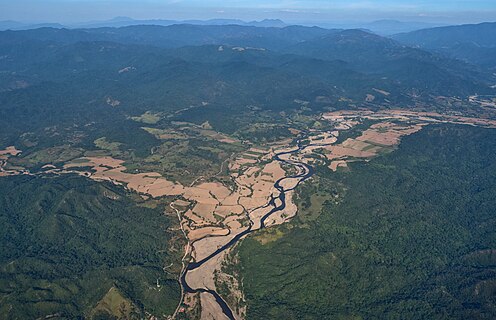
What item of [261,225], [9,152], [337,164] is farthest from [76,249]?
[337,164]

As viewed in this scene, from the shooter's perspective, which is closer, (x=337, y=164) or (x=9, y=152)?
(x=337, y=164)

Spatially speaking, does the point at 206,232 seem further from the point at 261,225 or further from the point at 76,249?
the point at 76,249

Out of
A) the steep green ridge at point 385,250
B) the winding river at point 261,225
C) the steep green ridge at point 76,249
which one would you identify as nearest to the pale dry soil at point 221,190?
the winding river at point 261,225

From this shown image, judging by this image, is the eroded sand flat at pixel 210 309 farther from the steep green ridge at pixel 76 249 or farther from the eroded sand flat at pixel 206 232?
the eroded sand flat at pixel 206 232

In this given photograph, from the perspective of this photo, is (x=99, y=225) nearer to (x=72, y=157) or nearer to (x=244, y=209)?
(x=244, y=209)

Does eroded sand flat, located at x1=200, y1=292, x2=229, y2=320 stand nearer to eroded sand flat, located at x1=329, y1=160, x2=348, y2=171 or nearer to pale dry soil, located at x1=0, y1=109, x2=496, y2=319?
pale dry soil, located at x1=0, y1=109, x2=496, y2=319

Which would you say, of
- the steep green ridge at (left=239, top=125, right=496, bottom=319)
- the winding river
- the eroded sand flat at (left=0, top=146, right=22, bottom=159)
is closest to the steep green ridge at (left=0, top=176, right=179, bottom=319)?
the winding river

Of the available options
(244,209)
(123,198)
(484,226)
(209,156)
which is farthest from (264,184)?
(484,226)
